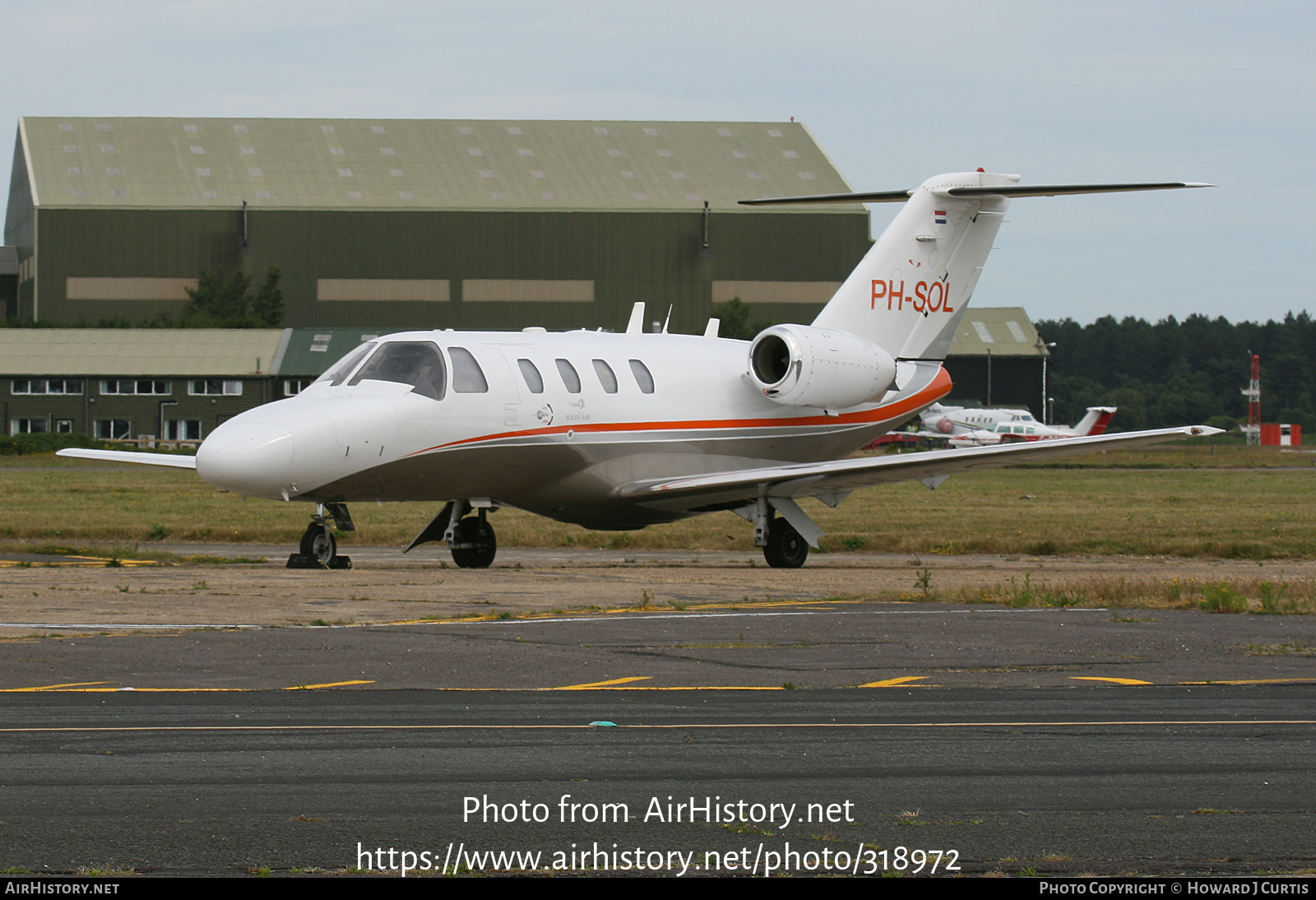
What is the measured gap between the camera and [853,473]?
22.4m

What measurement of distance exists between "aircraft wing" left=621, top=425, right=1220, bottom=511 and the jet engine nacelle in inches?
48.8

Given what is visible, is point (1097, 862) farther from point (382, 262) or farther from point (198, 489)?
point (382, 262)

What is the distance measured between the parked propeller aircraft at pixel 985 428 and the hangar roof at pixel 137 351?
3385 cm

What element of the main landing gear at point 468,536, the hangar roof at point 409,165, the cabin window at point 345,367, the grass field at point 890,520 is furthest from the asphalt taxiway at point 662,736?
the hangar roof at point 409,165

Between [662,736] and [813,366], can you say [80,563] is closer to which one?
[813,366]

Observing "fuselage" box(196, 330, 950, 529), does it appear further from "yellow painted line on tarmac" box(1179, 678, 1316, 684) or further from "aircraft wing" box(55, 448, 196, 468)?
"yellow painted line on tarmac" box(1179, 678, 1316, 684)

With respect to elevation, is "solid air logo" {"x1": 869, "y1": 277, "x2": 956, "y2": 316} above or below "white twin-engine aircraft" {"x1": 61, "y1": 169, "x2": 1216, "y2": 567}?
above

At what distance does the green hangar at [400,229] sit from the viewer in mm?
90438

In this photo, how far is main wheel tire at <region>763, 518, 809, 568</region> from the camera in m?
24.1

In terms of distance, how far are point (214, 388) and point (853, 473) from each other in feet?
204

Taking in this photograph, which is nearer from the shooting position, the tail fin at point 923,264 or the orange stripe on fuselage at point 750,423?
the orange stripe on fuselage at point 750,423

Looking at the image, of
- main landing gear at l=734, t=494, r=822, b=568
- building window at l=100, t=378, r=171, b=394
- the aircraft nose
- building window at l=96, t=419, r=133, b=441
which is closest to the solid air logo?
main landing gear at l=734, t=494, r=822, b=568

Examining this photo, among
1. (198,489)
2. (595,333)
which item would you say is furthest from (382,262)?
(595,333)

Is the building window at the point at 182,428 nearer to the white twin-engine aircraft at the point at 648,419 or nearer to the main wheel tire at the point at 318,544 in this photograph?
the white twin-engine aircraft at the point at 648,419
